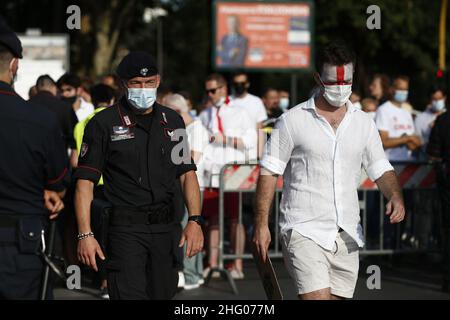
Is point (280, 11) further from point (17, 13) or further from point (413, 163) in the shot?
A: point (413, 163)

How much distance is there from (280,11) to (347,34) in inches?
478

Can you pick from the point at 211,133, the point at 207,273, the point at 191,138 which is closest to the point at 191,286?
the point at 207,273

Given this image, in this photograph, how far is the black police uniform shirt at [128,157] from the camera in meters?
6.45

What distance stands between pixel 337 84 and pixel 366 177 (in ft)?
19.5

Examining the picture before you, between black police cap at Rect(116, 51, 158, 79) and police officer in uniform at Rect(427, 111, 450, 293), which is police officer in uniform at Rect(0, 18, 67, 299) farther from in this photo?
police officer in uniform at Rect(427, 111, 450, 293)

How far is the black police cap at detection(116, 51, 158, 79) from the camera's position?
6.60 m

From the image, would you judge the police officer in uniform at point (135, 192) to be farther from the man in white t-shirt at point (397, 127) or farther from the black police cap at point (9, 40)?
the man in white t-shirt at point (397, 127)

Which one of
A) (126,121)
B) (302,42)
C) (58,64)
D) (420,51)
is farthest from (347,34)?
(126,121)

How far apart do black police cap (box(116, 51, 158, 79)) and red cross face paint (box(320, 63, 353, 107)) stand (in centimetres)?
107

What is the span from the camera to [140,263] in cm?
643

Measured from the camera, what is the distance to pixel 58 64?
71.5 feet

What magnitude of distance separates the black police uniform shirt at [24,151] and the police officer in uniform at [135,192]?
0.76m

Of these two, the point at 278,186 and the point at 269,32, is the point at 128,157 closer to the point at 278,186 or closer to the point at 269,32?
the point at 278,186

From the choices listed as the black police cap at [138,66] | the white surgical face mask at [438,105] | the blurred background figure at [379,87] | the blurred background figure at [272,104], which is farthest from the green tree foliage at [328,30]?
the black police cap at [138,66]
